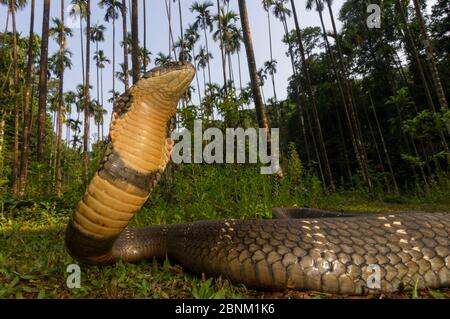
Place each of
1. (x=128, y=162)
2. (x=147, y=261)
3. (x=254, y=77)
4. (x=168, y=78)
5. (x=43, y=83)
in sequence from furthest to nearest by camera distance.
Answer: (x=43, y=83) → (x=254, y=77) → (x=147, y=261) → (x=168, y=78) → (x=128, y=162)

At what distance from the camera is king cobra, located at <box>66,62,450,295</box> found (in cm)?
226

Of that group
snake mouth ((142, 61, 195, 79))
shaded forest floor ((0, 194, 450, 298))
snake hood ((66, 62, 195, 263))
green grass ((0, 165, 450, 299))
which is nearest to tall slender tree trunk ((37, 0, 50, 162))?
green grass ((0, 165, 450, 299))

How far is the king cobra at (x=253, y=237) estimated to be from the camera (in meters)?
2.26

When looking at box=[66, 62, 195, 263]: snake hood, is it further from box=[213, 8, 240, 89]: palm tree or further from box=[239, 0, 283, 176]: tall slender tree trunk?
box=[213, 8, 240, 89]: palm tree

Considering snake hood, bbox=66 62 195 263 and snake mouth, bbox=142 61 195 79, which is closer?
snake hood, bbox=66 62 195 263

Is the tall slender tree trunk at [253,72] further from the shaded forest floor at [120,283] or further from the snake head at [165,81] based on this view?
the snake head at [165,81]

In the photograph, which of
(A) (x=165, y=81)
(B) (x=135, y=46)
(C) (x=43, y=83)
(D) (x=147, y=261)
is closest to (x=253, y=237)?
(A) (x=165, y=81)

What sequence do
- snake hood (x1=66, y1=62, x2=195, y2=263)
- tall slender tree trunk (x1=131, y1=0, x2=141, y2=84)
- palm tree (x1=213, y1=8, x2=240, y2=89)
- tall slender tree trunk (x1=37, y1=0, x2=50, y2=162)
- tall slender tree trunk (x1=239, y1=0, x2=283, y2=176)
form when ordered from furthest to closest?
palm tree (x1=213, y1=8, x2=240, y2=89)
tall slender tree trunk (x1=37, y1=0, x2=50, y2=162)
tall slender tree trunk (x1=131, y1=0, x2=141, y2=84)
tall slender tree trunk (x1=239, y1=0, x2=283, y2=176)
snake hood (x1=66, y1=62, x2=195, y2=263)

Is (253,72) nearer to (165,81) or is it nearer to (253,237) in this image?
(165,81)

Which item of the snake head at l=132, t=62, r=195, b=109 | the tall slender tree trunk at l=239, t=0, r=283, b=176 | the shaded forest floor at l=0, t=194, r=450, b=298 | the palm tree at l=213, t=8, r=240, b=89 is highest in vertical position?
the palm tree at l=213, t=8, r=240, b=89

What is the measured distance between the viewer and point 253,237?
2.64 meters

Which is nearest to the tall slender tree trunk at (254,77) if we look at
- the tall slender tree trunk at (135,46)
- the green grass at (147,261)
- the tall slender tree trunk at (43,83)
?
the green grass at (147,261)

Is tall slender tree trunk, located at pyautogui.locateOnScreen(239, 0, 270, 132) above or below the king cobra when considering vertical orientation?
above
